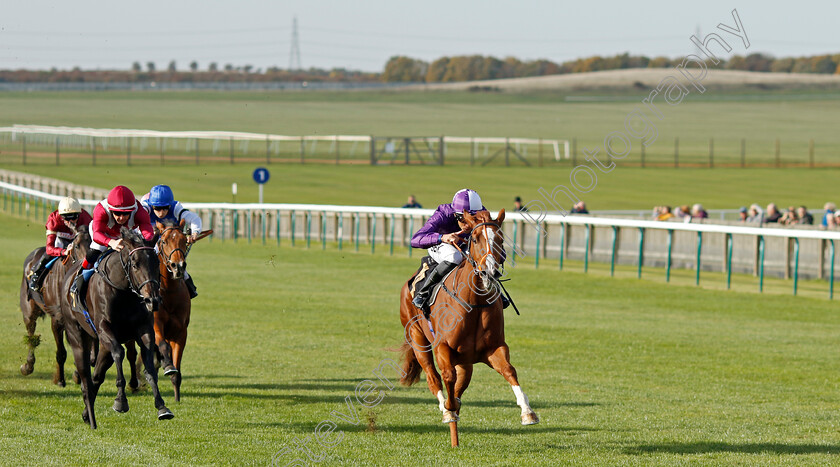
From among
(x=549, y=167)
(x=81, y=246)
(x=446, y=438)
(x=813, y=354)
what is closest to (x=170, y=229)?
(x=81, y=246)

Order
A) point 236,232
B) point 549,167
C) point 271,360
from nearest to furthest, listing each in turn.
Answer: point 271,360 < point 236,232 < point 549,167

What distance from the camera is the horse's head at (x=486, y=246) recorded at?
23.9ft

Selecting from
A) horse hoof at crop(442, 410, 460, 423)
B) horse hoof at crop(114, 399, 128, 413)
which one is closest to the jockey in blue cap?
horse hoof at crop(114, 399, 128, 413)

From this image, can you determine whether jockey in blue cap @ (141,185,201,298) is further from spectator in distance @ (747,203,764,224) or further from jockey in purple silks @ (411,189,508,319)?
spectator in distance @ (747,203,764,224)

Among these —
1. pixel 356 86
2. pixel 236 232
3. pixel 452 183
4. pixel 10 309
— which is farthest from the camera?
pixel 356 86

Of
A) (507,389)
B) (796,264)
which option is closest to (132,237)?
(507,389)

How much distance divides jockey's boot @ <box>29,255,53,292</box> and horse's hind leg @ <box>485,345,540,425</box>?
467 cm

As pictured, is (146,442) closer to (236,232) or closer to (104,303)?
(104,303)

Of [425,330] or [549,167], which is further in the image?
[549,167]

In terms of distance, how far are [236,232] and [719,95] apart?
90633 millimetres

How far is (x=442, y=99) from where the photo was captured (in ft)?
363

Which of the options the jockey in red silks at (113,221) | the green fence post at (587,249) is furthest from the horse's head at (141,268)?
the green fence post at (587,249)

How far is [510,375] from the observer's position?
24.7ft

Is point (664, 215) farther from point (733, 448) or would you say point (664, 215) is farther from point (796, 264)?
point (733, 448)
